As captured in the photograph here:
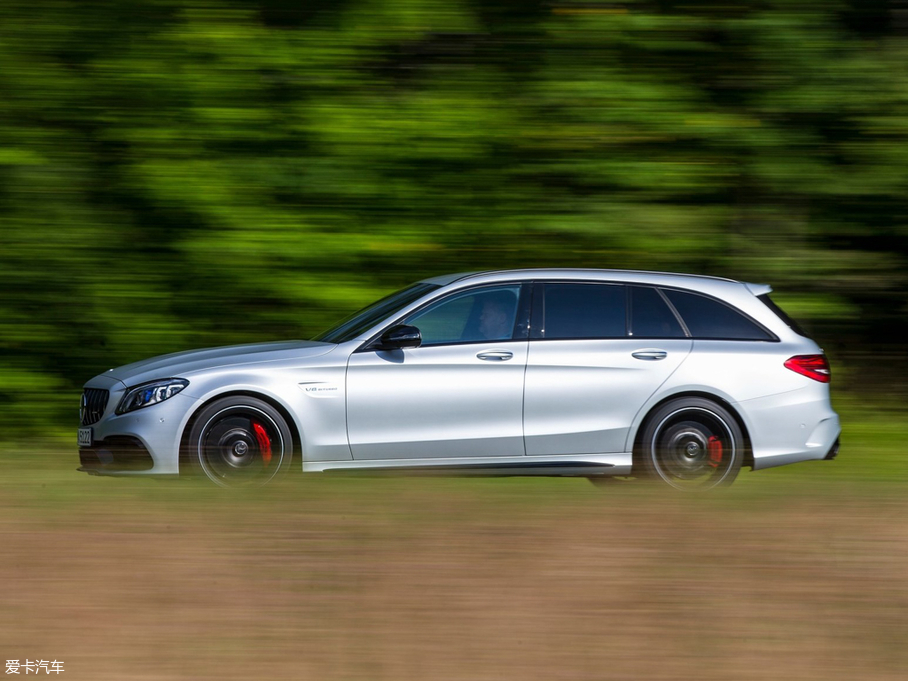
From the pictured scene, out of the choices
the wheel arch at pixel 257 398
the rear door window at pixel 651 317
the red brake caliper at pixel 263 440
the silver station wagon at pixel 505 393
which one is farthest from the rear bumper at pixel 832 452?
the red brake caliper at pixel 263 440

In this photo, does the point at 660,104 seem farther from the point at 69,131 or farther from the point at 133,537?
the point at 133,537

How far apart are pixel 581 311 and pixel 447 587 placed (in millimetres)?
2999

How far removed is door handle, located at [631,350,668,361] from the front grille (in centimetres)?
341

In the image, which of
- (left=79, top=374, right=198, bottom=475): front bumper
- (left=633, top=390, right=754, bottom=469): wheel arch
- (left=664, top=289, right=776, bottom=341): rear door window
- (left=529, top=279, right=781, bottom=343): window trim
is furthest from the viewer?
(left=664, top=289, right=776, bottom=341): rear door window

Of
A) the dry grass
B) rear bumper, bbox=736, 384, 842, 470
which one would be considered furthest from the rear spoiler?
the dry grass

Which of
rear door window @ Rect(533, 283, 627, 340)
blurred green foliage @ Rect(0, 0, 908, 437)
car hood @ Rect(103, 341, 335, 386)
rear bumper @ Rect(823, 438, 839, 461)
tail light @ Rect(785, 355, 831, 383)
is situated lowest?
rear bumper @ Rect(823, 438, 839, 461)

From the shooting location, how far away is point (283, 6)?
368 inches

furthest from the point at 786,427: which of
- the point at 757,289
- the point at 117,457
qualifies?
the point at 117,457

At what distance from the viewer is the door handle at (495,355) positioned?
689 centimetres

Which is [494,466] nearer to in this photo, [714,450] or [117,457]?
[714,450]

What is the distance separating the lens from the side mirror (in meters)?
6.84

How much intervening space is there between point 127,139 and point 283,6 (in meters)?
1.78

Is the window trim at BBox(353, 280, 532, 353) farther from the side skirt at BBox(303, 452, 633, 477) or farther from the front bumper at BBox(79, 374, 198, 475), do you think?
the front bumper at BBox(79, 374, 198, 475)

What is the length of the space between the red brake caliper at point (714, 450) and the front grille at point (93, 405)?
390 cm
